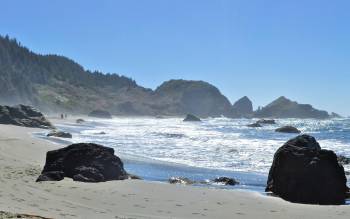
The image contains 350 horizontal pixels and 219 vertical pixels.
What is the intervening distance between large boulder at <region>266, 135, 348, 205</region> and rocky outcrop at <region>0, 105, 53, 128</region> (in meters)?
39.0

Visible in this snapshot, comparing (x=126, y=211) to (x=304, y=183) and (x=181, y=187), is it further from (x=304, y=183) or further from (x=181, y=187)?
(x=304, y=183)

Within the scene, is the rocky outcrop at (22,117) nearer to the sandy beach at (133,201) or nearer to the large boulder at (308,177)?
the sandy beach at (133,201)

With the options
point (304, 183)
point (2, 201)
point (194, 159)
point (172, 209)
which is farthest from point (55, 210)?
point (194, 159)

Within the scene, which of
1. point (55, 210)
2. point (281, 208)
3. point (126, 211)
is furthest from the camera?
point (281, 208)

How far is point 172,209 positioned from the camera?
43.5 feet

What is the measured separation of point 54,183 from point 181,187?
449 cm

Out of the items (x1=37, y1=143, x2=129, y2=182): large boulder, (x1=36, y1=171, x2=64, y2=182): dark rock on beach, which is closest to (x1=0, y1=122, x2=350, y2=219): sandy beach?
(x1=36, y1=171, x2=64, y2=182): dark rock on beach

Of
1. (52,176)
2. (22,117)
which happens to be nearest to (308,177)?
(52,176)

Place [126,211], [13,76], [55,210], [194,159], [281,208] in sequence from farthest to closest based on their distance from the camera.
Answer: [13,76] → [194,159] → [281,208] → [126,211] → [55,210]

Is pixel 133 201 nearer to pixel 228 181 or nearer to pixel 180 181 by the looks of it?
pixel 180 181

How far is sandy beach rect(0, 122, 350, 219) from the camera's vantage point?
12016mm

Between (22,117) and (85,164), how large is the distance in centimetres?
3708

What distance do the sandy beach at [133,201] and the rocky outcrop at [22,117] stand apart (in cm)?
3361

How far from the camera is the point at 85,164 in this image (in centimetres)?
1816
